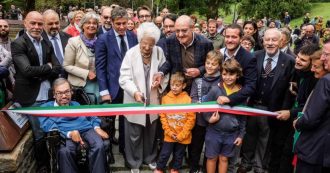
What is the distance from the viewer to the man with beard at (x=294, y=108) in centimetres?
402

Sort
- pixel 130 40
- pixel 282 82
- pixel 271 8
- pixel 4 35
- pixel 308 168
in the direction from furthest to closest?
pixel 271 8 < pixel 4 35 < pixel 130 40 < pixel 282 82 < pixel 308 168

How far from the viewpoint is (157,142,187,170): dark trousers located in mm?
4559

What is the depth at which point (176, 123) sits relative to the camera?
4.49 m

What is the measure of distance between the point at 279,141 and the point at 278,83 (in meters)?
0.85

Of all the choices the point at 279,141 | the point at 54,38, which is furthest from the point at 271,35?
the point at 54,38

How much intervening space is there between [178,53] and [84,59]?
1.43 m

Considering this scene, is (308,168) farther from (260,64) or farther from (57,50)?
(57,50)

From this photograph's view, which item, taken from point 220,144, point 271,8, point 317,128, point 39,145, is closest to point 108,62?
point 39,145

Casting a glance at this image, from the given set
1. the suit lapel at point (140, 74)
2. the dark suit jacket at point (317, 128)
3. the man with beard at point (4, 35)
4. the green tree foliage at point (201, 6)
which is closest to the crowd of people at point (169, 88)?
the suit lapel at point (140, 74)

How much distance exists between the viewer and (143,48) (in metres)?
4.39

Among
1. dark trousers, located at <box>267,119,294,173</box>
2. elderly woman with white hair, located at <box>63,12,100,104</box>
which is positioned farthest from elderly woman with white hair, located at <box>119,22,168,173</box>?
dark trousers, located at <box>267,119,294,173</box>

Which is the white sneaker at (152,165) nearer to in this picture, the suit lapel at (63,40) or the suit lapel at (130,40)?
the suit lapel at (130,40)

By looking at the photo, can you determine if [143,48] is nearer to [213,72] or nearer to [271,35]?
[213,72]

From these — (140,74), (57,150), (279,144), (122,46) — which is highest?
(122,46)
